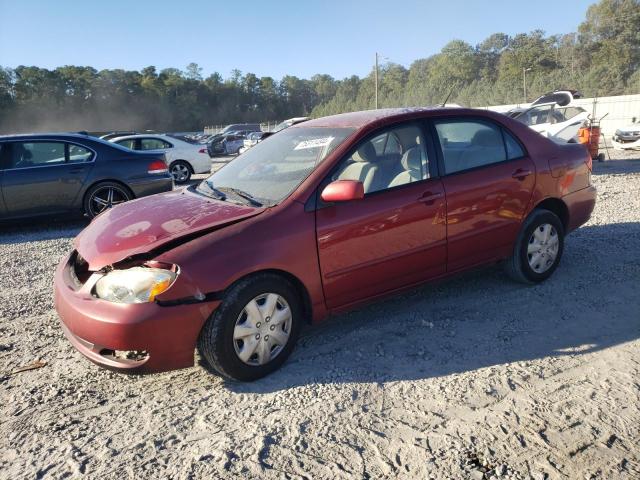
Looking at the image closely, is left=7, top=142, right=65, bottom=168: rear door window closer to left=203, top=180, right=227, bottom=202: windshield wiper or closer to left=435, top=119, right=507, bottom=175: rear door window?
left=203, top=180, right=227, bottom=202: windshield wiper

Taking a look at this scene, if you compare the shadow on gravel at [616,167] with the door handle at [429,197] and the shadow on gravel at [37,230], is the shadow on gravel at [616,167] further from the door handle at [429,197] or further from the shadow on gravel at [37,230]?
the shadow on gravel at [37,230]

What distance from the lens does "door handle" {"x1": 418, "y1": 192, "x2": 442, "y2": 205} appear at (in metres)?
3.66

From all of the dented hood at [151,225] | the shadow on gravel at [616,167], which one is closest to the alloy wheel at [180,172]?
the shadow on gravel at [616,167]

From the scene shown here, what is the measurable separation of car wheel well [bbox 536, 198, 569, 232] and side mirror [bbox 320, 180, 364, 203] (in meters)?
2.16

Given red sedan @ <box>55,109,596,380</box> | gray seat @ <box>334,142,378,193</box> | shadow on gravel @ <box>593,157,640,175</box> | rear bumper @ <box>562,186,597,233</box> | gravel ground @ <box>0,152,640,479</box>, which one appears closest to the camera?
gravel ground @ <box>0,152,640,479</box>

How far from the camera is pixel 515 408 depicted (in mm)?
2732

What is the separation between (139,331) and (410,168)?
2212 mm

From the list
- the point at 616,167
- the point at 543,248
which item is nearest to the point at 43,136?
the point at 543,248

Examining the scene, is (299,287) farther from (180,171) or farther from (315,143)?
(180,171)

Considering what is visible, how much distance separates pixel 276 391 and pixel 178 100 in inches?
4183

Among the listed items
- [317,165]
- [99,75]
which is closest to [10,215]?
[317,165]

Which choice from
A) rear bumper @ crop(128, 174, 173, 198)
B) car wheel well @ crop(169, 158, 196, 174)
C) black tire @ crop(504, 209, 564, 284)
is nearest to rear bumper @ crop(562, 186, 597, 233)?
black tire @ crop(504, 209, 564, 284)

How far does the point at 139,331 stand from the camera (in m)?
2.72

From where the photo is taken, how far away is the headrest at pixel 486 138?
422 centimetres
